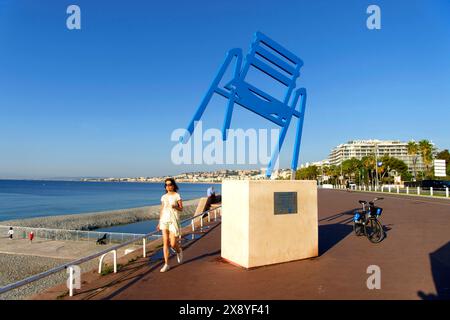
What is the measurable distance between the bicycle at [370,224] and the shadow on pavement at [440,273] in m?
1.36

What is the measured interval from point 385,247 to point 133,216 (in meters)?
43.3

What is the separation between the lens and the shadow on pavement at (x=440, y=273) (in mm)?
4133

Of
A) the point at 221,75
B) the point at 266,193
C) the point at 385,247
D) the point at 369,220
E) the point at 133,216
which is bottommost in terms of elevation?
the point at 133,216

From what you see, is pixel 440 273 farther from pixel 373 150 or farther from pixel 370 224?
pixel 373 150

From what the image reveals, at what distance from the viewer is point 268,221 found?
5.61m

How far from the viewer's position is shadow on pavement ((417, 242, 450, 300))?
413 centimetres

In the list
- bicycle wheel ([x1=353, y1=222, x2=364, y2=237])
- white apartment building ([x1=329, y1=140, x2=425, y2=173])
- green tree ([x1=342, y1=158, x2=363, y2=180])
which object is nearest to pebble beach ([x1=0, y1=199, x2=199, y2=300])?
bicycle wheel ([x1=353, y1=222, x2=364, y2=237])

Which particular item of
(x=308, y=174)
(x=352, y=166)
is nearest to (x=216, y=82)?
(x=352, y=166)

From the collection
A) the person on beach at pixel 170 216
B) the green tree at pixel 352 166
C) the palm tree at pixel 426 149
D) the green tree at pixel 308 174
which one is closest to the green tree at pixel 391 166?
the green tree at pixel 352 166

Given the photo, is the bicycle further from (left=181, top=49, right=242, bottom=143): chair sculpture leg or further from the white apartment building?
the white apartment building

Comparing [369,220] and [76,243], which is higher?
[369,220]
